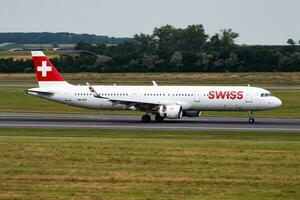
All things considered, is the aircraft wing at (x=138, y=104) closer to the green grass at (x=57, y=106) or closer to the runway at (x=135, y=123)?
the runway at (x=135, y=123)

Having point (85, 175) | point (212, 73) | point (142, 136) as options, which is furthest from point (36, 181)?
point (212, 73)

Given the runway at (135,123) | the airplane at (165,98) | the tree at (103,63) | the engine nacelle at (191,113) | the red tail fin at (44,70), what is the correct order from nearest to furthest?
1. the runway at (135,123)
2. the airplane at (165,98)
3. the engine nacelle at (191,113)
4. the red tail fin at (44,70)
5. the tree at (103,63)

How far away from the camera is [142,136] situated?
42031 millimetres

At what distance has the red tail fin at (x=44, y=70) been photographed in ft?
191

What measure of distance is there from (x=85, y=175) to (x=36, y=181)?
1817mm

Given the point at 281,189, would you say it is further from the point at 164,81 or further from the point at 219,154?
the point at 164,81

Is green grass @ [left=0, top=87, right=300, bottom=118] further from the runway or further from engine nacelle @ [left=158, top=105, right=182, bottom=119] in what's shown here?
engine nacelle @ [left=158, top=105, right=182, bottom=119]

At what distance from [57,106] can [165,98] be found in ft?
64.2

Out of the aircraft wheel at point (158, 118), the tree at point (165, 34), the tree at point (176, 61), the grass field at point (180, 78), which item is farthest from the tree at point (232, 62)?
the aircraft wheel at point (158, 118)

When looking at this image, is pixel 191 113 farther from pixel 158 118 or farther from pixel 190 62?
pixel 190 62

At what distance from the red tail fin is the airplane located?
2.9 inches

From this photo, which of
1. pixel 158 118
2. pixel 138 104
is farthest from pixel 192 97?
pixel 138 104

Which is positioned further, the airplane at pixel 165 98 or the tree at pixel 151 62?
the tree at pixel 151 62

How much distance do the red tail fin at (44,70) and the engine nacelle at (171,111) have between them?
29.6ft
